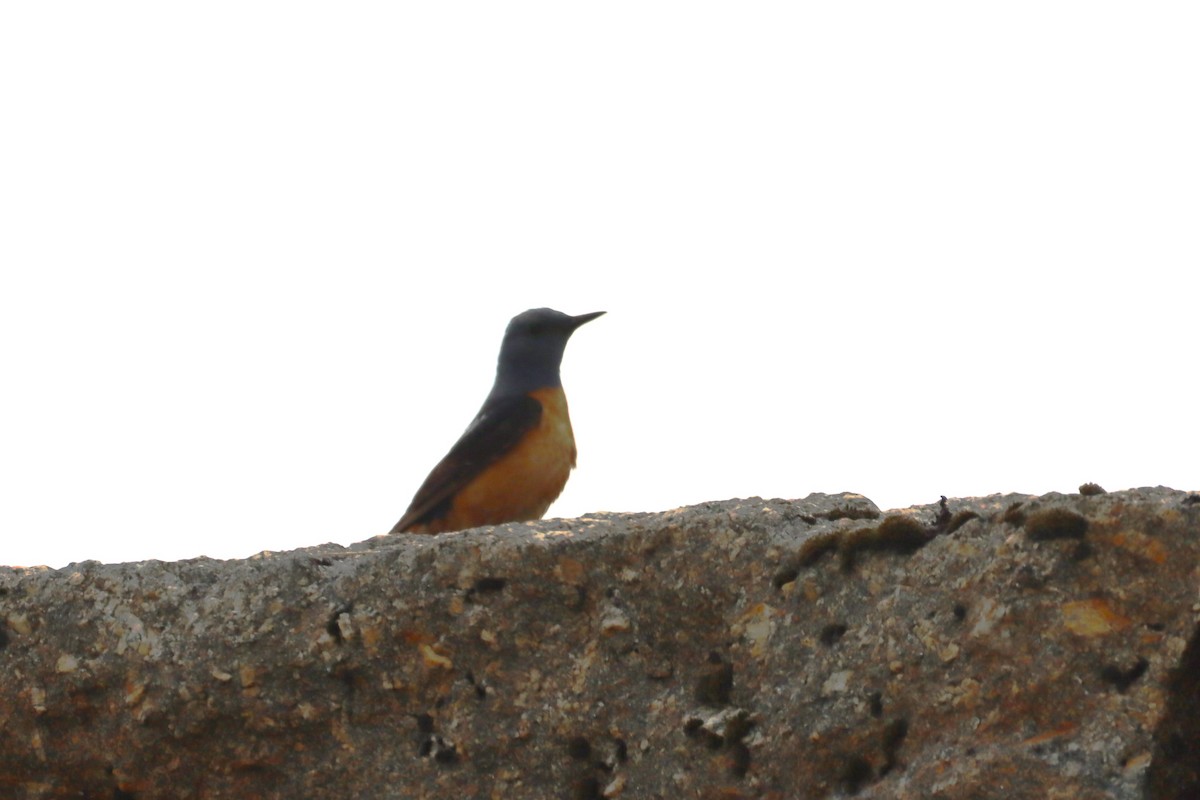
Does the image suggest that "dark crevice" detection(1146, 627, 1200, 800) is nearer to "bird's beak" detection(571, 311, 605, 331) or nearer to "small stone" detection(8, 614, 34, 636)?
"small stone" detection(8, 614, 34, 636)

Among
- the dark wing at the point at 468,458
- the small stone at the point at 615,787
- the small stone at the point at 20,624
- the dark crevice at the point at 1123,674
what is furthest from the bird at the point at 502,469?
the dark crevice at the point at 1123,674

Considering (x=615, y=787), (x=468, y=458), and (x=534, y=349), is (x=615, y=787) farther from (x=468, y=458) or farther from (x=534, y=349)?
(x=534, y=349)

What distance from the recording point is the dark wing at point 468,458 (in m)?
6.40

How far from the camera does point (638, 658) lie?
3586 millimetres

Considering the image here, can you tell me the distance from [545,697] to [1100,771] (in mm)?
1235

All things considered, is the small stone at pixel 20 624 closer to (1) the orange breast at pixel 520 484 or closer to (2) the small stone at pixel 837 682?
(2) the small stone at pixel 837 682

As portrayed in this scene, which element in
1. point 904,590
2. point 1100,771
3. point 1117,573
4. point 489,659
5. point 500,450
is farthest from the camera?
point 500,450

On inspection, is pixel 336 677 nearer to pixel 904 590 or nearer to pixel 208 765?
pixel 208 765

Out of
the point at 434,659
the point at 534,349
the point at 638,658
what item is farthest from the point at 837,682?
the point at 534,349

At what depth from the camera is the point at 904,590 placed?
3.38m

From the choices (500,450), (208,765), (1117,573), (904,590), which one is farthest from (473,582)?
(500,450)

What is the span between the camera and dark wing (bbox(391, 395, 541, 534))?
6.40 m

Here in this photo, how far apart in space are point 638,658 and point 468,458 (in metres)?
3.01

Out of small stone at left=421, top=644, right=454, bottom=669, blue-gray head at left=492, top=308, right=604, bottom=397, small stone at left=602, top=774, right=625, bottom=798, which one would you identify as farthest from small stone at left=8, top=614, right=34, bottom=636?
blue-gray head at left=492, top=308, right=604, bottom=397
